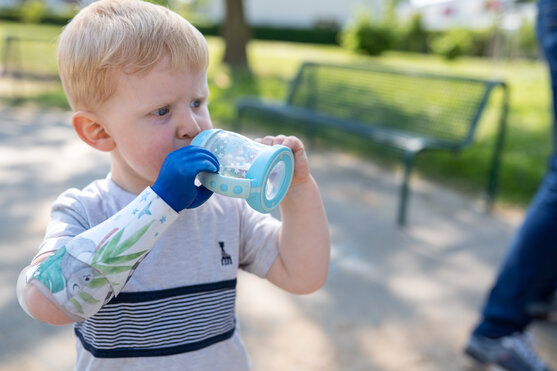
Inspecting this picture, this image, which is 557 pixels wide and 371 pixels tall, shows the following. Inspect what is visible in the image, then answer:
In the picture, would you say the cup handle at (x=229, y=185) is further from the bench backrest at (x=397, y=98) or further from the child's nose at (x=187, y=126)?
the bench backrest at (x=397, y=98)

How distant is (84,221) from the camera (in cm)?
118

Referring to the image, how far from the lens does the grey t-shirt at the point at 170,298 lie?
120 cm

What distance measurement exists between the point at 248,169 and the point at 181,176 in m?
0.14

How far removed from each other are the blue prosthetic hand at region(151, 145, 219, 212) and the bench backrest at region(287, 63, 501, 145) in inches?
138

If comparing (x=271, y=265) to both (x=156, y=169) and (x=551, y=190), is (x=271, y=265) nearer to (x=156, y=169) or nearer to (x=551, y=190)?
(x=156, y=169)

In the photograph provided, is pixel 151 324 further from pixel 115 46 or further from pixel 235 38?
pixel 235 38

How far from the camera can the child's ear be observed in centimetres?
120

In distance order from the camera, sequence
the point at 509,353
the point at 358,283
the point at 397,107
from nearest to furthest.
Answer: the point at 509,353 → the point at 358,283 → the point at 397,107

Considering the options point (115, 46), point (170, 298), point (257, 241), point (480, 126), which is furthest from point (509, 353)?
point (480, 126)

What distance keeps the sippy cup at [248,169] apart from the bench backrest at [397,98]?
3333 mm

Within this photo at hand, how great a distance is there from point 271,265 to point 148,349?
0.37 metres

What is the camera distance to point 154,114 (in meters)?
1.14

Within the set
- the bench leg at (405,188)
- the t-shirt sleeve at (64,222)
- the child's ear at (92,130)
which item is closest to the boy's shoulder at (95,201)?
the t-shirt sleeve at (64,222)

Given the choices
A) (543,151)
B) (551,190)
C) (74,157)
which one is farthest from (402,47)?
(551,190)
